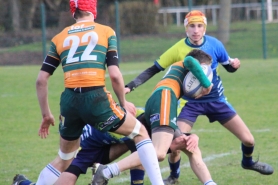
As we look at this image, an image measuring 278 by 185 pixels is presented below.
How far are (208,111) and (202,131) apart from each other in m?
2.97

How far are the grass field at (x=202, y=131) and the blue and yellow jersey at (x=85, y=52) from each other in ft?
5.84

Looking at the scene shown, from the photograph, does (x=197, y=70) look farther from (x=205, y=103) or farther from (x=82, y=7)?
(x=82, y=7)

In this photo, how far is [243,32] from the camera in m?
28.0

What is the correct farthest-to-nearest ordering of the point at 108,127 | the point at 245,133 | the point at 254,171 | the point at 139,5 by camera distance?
the point at 139,5
the point at 254,171
the point at 245,133
the point at 108,127

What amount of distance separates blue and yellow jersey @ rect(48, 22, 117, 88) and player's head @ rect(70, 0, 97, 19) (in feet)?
0.56

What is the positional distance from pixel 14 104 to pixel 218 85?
6.98m

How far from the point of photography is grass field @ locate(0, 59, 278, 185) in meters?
7.39

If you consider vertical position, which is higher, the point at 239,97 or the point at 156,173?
the point at 156,173

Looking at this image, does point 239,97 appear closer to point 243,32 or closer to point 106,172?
Answer: point 106,172

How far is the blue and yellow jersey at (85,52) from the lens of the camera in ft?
18.4

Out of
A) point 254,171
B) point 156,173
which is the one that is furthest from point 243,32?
point 156,173

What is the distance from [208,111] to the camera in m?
7.09

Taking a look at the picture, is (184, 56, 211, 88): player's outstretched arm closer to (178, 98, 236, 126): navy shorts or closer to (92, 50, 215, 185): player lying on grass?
(92, 50, 215, 185): player lying on grass

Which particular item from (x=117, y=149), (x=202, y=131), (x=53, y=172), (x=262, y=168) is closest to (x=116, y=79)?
(x=117, y=149)
